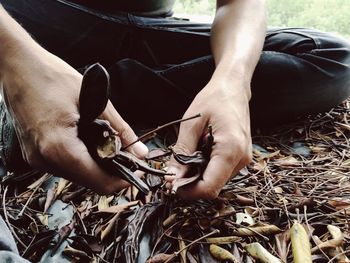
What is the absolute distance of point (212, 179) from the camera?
0.87 m

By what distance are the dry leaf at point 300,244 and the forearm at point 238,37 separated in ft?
1.42

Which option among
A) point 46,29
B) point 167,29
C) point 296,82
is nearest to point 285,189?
point 296,82

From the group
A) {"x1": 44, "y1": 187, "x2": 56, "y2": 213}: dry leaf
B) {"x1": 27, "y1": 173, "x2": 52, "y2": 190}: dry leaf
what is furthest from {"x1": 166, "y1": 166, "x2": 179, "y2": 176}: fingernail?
{"x1": 27, "y1": 173, "x2": 52, "y2": 190}: dry leaf

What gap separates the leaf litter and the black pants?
1.06 ft

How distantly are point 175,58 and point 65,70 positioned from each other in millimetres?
797

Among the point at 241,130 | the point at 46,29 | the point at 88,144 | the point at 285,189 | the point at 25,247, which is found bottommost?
the point at 285,189

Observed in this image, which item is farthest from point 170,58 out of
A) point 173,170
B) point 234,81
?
point 173,170

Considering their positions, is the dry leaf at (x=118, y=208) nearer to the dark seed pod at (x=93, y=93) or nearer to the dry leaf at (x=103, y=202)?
the dry leaf at (x=103, y=202)

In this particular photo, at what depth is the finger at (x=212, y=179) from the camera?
2.86 ft

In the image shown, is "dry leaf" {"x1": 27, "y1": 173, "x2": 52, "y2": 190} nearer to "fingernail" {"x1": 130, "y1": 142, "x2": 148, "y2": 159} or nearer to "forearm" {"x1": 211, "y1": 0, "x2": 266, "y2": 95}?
"fingernail" {"x1": 130, "y1": 142, "x2": 148, "y2": 159}

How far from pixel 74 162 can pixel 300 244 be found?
0.53 meters

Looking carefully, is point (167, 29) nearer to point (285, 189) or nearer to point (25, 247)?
point (285, 189)

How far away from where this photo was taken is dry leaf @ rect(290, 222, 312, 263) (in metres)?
0.87

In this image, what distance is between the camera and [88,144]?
0.78 meters
